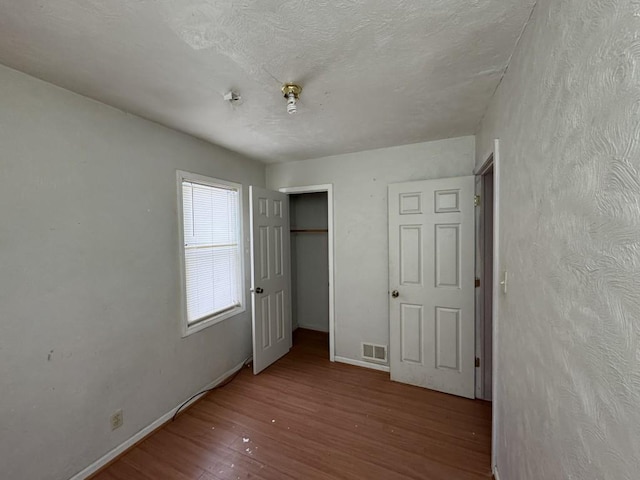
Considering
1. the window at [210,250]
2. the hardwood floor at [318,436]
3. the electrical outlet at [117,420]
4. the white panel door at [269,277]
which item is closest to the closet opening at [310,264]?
the white panel door at [269,277]

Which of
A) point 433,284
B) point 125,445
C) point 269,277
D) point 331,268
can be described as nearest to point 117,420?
point 125,445

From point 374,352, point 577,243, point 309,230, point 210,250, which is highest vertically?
point 309,230

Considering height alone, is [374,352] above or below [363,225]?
below

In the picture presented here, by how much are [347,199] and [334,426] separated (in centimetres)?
212

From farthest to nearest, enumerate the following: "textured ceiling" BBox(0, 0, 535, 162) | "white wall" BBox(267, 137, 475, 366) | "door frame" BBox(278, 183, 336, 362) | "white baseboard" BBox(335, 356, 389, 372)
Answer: "door frame" BBox(278, 183, 336, 362)
"white baseboard" BBox(335, 356, 389, 372)
"white wall" BBox(267, 137, 475, 366)
"textured ceiling" BBox(0, 0, 535, 162)

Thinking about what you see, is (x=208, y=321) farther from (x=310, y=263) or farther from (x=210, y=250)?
(x=310, y=263)

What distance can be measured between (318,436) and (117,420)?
1398 mm

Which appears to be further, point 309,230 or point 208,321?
point 309,230

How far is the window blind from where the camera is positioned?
7.70 feet

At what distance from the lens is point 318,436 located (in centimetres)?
191

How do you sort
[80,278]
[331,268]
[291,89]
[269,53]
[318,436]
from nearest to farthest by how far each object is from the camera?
[269,53] → [291,89] → [80,278] → [318,436] → [331,268]

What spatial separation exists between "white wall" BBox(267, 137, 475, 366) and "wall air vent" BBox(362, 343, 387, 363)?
60 millimetres

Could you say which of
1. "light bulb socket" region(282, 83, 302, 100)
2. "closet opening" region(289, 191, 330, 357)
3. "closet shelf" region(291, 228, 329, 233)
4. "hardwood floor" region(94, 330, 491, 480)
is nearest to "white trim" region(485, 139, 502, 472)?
"hardwood floor" region(94, 330, 491, 480)

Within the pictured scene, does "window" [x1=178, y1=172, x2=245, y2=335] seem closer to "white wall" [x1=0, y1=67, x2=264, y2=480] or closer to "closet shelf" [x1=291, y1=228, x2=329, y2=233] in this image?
"white wall" [x1=0, y1=67, x2=264, y2=480]
